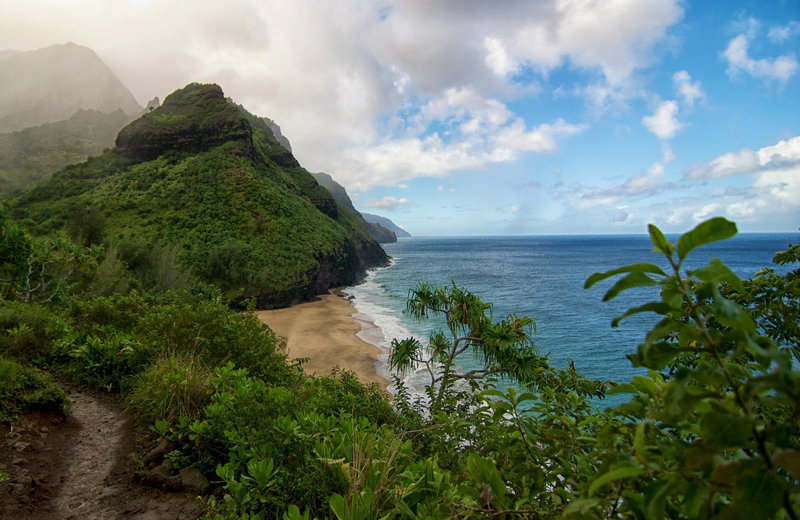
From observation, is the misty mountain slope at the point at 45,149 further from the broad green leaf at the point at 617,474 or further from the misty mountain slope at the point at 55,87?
the broad green leaf at the point at 617,474

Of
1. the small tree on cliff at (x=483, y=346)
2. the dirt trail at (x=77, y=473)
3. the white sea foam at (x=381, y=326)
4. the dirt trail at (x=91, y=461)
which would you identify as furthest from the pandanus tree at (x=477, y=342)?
the dirt trail at (x=91, y=461)

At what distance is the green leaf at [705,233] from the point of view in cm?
66

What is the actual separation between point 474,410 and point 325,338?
18.9 meters

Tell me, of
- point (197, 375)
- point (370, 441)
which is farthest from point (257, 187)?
point (370, 441)

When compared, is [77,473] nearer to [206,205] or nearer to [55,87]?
[206,205]

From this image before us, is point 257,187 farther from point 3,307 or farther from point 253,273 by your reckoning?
point 3,307

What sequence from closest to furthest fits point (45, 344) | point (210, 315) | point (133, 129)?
point (45, 344), point (210, 315), point (133, 129)

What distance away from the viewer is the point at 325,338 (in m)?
22.4

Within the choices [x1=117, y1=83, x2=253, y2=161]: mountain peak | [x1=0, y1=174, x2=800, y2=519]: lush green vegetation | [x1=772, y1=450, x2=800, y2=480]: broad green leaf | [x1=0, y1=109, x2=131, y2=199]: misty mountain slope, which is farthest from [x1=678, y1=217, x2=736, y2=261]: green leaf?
[x1=0, y1=109, x2=131, y2=199]: misty mountain slope

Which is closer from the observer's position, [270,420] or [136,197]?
[270,420]

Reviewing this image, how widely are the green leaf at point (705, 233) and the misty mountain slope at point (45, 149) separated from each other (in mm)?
73141

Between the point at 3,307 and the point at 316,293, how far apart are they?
31195 millimetres

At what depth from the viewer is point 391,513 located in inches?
70.2

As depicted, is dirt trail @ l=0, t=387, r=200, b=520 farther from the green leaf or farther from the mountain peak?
the mountain peak
